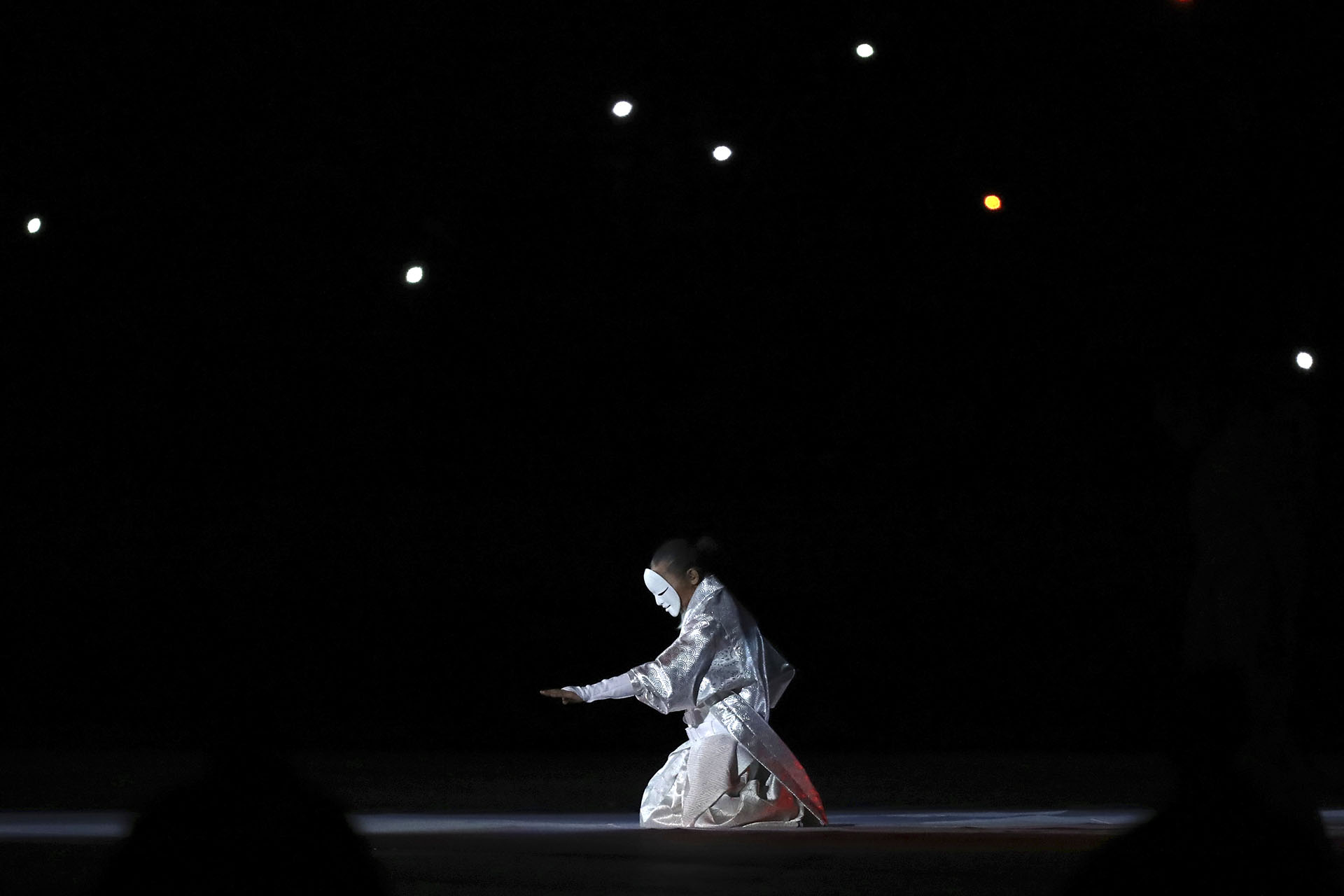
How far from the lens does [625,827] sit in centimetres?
433

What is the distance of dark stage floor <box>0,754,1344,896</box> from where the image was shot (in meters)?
3.09

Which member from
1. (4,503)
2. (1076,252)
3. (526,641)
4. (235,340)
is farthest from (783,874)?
(4,503)

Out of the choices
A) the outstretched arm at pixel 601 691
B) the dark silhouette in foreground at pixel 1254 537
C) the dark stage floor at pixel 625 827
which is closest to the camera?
the dark silhouette in foreground at pixel 1254 537

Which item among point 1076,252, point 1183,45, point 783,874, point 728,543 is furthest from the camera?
point 728,543

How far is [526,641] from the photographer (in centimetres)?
759

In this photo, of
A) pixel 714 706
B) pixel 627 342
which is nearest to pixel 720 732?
pixel 714 706

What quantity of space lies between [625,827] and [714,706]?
430 mm

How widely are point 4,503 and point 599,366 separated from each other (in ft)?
9.88

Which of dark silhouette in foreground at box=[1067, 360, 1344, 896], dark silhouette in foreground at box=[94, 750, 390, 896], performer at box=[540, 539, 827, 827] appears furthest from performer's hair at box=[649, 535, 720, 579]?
dark silhouette in foreground at box=[94, 750, 390, 896]

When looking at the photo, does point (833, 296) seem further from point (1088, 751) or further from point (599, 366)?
point (1088, 751)

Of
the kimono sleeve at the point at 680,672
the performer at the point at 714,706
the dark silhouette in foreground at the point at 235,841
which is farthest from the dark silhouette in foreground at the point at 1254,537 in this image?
the dark silhouette in foreground at the point at 235,841

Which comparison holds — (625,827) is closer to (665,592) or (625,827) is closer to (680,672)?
(680,672)

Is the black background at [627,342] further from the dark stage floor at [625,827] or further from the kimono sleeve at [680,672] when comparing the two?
the kimono sleeve at [680,672]

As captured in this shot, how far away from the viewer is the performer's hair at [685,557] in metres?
4.50
